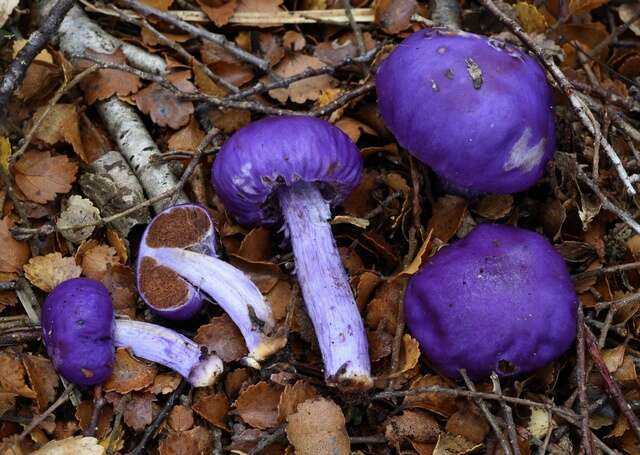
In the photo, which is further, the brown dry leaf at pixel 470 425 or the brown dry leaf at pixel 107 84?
the brown dry leaf at pixel 107 84

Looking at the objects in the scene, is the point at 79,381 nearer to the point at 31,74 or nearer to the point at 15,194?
the point at 15,194

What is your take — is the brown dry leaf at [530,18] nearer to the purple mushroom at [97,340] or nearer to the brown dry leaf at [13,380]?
the purple mushroom at [97,340]

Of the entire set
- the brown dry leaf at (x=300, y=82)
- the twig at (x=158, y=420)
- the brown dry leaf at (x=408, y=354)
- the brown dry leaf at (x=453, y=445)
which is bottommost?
the brown dry leaf at (x=453, y=445)

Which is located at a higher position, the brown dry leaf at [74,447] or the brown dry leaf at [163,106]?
the brown dry leaf at [163,106]

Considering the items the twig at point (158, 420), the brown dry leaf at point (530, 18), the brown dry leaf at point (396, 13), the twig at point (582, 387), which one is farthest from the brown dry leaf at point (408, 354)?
the brown dry leaf at point (530, 18)

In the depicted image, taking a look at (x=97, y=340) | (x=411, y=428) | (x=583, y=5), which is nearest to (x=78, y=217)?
(x=97, y=340)

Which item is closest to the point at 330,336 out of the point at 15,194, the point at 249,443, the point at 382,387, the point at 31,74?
the point at 382,387
